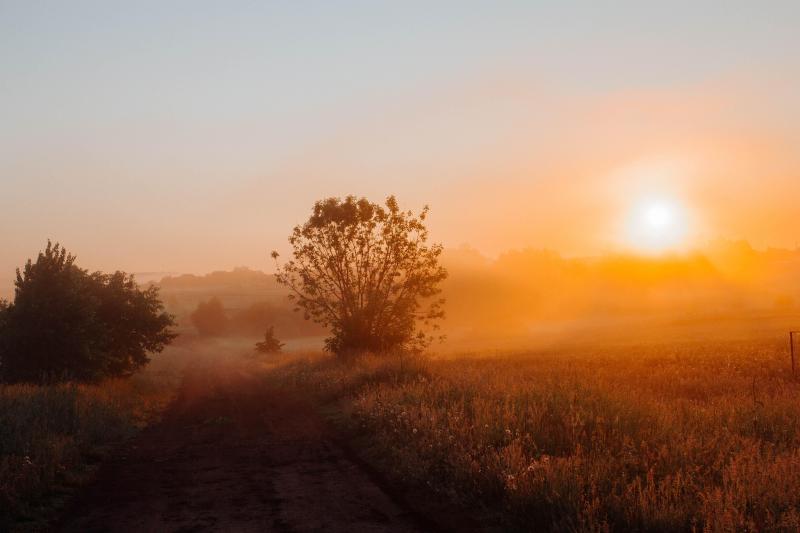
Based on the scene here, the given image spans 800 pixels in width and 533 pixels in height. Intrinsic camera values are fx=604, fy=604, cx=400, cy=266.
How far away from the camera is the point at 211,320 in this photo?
393 ft

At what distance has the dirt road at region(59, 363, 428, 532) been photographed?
26.2 feet

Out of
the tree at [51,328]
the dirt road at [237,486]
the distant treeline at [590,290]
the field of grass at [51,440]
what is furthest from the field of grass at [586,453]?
the distant treeline at [590,290]

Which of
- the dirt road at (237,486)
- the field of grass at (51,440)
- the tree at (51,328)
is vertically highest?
the tree at (51,328)

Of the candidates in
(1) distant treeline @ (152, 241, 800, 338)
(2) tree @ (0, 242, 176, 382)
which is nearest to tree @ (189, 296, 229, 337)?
(1) distant treeline @ (152, 241, 800, 338)

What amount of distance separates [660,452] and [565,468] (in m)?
1.79

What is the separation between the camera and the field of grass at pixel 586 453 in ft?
23.3

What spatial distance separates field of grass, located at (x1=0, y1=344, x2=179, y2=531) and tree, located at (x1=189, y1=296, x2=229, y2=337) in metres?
101

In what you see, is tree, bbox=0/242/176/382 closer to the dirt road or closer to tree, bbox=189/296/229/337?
the dirt road

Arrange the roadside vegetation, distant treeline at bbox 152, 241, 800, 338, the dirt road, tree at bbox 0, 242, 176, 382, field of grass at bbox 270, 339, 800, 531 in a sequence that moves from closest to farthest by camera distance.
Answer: field of grass at bbox 270, 339, 800, 531 → the dirt road → the roadside vegetation → tree at bbox 0, 242, 176, 382 → distant treeline at bbox 152, 241, 800, 338

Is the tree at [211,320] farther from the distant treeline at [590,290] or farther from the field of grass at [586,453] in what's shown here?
the field of grass at [586,453]

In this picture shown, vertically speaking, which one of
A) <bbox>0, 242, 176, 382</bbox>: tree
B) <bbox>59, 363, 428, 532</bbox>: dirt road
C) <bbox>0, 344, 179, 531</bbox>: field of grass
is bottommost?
<bbox>59, 363, 428, 532</bbox>: dirt road

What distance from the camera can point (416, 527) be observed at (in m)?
7.55

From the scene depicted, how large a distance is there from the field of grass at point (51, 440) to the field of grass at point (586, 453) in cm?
544

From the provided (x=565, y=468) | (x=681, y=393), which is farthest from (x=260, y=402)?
(x=565, y=468)
